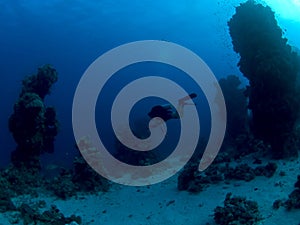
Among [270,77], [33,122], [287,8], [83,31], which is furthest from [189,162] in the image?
[83,31]

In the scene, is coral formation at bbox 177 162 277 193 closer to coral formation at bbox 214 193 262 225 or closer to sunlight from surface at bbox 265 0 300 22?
coral formation at bbox 214 193 262 225

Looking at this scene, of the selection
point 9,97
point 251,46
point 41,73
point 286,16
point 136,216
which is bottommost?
point 136,216

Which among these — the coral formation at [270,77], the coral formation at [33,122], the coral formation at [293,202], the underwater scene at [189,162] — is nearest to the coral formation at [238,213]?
the underwater scene at [189,162]

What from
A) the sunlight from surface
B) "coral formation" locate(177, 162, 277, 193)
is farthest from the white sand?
the sunlight from surface

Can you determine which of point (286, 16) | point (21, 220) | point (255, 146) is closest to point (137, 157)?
point (255, 146)

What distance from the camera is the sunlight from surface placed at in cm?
3431

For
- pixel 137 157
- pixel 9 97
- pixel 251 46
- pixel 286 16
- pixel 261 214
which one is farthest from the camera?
pixel 9 97

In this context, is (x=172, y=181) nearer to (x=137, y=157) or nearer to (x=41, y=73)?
(x=137, y=157)

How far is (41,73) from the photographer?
Answer: 14.4m

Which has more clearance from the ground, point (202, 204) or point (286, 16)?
point (286, 16)

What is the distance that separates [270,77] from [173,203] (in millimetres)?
5181

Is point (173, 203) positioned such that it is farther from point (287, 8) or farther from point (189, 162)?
point (287, 8)

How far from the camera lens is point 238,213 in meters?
7.89

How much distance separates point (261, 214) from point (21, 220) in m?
5.44
